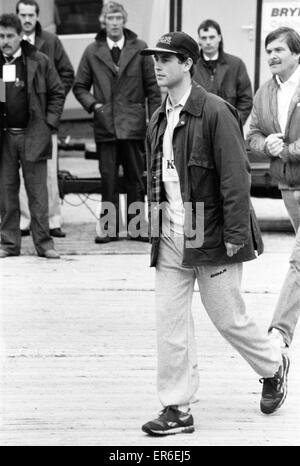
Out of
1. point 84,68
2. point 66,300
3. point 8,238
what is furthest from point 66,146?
point 66,300

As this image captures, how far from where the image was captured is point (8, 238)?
34.1 ft

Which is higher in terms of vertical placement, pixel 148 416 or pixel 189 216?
pixel 189 216

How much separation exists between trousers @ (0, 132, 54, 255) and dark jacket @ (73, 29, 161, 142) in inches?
37.7

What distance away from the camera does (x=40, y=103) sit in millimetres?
10383

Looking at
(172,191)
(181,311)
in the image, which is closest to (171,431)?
(181,311)

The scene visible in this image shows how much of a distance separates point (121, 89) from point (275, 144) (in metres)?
4.09

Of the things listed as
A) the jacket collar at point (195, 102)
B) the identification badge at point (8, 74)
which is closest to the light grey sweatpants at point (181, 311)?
the jacket collar at point (195, 102)

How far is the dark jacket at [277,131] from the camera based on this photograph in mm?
7227

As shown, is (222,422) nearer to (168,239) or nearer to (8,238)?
(168,239)

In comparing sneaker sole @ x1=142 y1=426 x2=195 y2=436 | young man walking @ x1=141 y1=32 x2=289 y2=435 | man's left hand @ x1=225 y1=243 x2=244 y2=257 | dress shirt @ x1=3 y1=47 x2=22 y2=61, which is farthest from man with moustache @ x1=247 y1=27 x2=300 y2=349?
dress shirt @ x1=3 y1=47 x2=22 y2=61

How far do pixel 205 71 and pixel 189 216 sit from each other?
218 inches

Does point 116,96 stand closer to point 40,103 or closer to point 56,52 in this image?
point 56,52

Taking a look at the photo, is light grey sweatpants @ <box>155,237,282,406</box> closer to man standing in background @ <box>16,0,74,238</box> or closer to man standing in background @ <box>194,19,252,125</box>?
man standing in background @ <box>194,19,252,125</box>

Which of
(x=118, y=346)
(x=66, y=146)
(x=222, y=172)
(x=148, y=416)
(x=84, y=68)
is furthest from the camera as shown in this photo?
(x=66, y=146)
